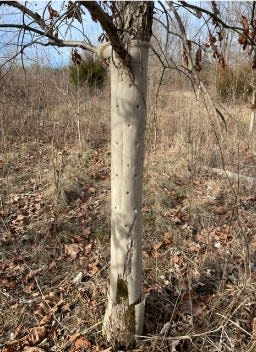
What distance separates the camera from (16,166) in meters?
5.39

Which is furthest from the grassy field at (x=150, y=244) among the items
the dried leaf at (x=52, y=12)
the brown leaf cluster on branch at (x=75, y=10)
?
the dried leaf at (x=52, y=12)

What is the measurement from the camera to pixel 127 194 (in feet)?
5.81

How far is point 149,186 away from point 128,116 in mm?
2727

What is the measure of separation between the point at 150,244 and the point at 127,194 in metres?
1.53

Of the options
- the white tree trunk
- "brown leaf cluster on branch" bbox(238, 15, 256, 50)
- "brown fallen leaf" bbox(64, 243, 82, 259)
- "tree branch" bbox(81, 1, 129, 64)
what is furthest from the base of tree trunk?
"brown leaf cluster on branch" bbox(238, 15, 256, 50)

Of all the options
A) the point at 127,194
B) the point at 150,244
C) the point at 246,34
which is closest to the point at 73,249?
the point at 150,244

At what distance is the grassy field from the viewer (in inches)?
85.2

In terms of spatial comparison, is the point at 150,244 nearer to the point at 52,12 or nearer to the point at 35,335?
the point at 35,335

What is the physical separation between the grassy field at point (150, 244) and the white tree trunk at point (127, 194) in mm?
188

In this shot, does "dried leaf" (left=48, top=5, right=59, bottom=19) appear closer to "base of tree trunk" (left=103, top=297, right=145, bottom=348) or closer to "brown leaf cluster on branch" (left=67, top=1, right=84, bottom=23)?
"brown leaf cluster on branch" (left=67, top=1, right=84, bottom=23)

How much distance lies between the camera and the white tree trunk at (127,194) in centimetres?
159

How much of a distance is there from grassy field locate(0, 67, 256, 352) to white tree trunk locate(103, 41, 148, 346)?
0.62 ft

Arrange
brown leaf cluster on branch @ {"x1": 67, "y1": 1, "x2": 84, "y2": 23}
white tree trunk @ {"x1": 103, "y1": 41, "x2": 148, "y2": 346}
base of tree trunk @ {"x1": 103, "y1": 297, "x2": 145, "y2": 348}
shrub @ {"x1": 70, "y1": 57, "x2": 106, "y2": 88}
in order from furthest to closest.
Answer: shrub @ {"x1": 70, "y1": 57, "x2": 106, "y2": 88} → base of tree trunk @ {"x1": 103, "y1": 297, "x2": 145, "y2": 348} → white tree trunk @ {"x1": 103, "y1": 41, "x2": 148, "y2": 346} → brown leaf cluster on branch @ {"x1": 67, "y1": 1, "x2": 84, "y2": 23}

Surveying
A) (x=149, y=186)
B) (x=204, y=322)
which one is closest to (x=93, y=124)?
(x=149, y=186)
